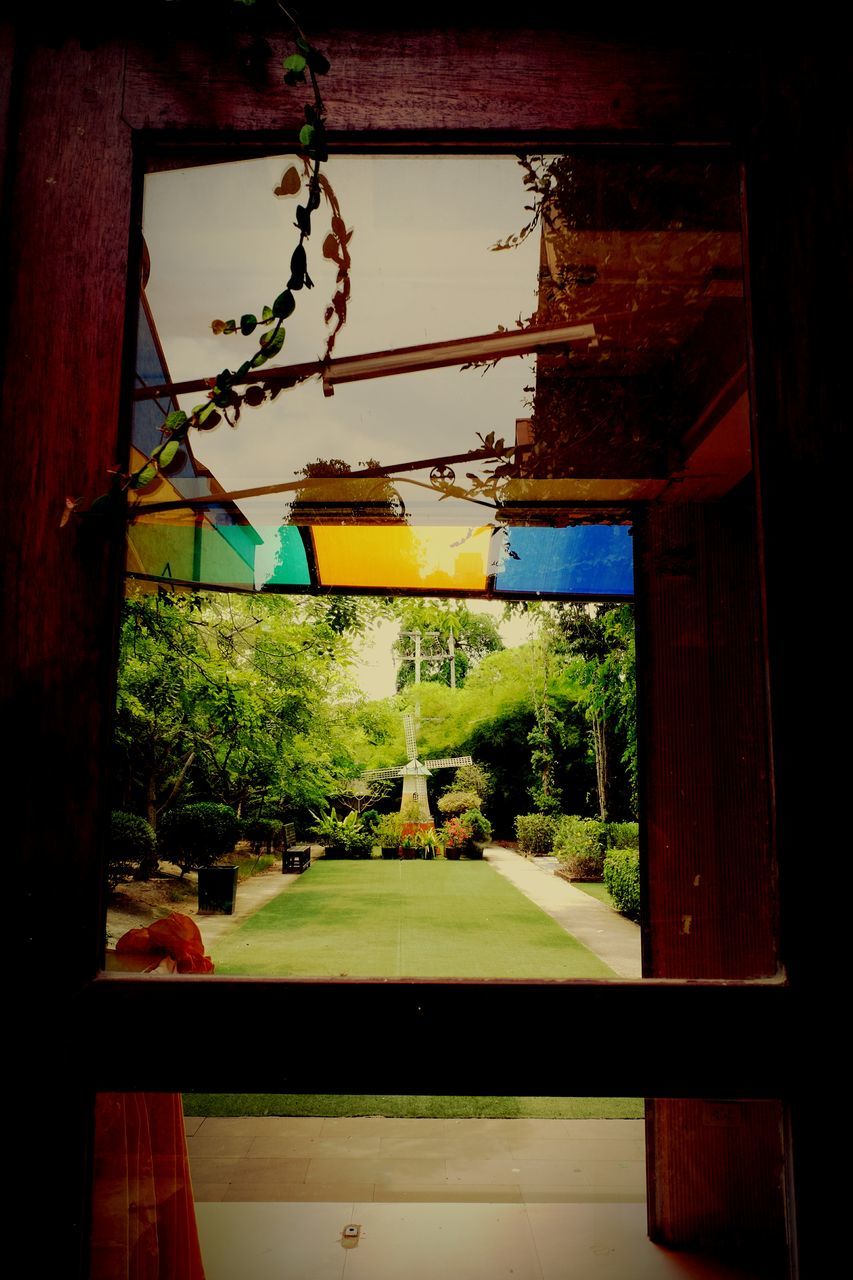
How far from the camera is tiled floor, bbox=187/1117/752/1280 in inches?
83.3

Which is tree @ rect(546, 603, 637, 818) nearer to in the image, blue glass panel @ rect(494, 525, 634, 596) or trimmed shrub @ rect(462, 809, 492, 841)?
blue glass panel @ rect(494, 525, 634, 596)

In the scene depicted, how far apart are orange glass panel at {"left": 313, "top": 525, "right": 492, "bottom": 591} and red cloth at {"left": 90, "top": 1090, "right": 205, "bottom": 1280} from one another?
48.6 inches

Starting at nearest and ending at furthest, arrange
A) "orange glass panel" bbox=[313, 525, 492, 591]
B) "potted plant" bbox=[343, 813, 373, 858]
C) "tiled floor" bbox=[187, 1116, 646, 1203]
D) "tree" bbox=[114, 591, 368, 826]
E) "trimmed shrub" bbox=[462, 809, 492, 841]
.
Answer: "tree" bbox=[114, 591, 368, 826] → "potted plant" bbox=[343, 813, 373, 858] → "trimmed shrub" bbox=[462, 809, 492, 841] → "orange glass panel" bbox=[313, 525, 492, 591] → "tiled floor" bbox=[187, 1116, 646, 1203]

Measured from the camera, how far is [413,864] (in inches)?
67.6

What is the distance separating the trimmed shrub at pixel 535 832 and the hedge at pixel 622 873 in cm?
34

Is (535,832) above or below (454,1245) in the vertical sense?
above

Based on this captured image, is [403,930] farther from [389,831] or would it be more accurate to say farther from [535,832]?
[535,832]

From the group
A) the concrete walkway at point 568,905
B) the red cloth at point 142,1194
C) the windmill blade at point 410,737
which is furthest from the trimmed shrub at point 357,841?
the red cloth at point 142,1194

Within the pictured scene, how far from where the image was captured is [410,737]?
161cm

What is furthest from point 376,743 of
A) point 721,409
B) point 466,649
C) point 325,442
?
point 721,409

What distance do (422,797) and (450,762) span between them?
136 millimetres

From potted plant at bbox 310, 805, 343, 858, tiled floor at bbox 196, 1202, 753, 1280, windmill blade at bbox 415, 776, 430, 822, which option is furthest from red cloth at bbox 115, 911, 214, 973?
tiled floor at bbox 196, 1202, 753, 1280

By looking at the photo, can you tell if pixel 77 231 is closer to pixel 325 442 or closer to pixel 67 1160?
pixel 325 442

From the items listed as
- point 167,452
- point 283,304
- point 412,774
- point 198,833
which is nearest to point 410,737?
point 412,774
